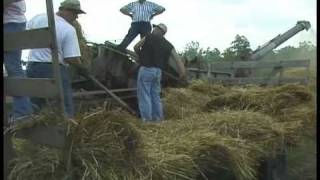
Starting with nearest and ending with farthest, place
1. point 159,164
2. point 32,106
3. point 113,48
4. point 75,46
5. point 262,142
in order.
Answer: point 159,164 → point 32,106 → point 262,142 → point 75,46 → point 113,48

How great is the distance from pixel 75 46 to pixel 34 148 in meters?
1.76

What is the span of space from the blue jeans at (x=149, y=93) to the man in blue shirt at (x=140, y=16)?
119 centimetres

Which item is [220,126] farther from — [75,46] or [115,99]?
[115,99]

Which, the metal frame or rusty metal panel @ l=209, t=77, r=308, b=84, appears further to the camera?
rusty metal panel @ l=209, t=77, r=308, b=84

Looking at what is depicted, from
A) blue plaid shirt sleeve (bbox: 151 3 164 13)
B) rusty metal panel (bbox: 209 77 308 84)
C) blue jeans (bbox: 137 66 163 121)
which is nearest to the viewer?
blue jeans (bbox: 137 66 163 121)

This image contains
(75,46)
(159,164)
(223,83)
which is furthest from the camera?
(223,83)

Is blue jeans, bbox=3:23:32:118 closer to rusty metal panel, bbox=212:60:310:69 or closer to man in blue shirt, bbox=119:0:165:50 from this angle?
man in blue shirt, bbox=119:0:165:50

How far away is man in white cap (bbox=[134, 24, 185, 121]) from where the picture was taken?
6.69 m

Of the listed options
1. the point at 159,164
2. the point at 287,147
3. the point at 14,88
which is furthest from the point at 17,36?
the point at 287,147

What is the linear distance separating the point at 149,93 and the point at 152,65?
37 cm

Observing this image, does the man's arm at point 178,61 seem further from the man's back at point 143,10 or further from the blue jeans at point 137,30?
the man's back at point 143,10

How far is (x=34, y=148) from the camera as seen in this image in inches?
134

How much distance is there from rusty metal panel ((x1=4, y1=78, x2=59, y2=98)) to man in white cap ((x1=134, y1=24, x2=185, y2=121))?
10.2ft

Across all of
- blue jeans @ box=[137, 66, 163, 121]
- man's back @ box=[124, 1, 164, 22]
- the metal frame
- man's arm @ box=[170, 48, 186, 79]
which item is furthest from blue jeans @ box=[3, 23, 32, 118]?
man's back @ box=[124, 1, 164, 22]
